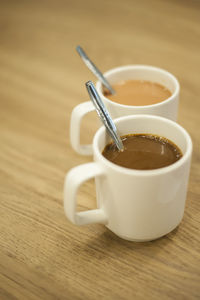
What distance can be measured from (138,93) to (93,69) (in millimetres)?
110

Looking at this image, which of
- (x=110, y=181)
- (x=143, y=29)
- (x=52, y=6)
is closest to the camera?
(x=110, y=181)

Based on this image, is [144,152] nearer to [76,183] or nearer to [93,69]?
[76,183]

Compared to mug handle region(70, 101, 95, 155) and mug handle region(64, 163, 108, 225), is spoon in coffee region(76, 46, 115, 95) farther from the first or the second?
mug handle region(64, 163, 108, 225)

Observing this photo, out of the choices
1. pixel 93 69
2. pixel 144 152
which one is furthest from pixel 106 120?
pixel 93 69

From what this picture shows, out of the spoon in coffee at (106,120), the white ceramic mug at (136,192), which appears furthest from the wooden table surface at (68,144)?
the spoon in coffee at (106,120)

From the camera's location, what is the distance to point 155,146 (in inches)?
27.1

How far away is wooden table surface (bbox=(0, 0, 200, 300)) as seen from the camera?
634 mm

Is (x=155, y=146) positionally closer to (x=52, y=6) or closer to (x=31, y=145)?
(x=31, y=145)

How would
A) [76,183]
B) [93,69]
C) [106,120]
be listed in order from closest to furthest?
[76,183] → [106,120] → [93,69]

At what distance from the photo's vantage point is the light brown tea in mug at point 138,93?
0.86 m

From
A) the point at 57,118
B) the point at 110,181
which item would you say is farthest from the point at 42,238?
the point at 57,118

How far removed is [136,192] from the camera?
0.60m

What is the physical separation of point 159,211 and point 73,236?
168mm

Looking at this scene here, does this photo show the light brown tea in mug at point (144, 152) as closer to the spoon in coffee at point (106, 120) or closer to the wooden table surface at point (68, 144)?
the spoon in coffee at point (106, 120)
